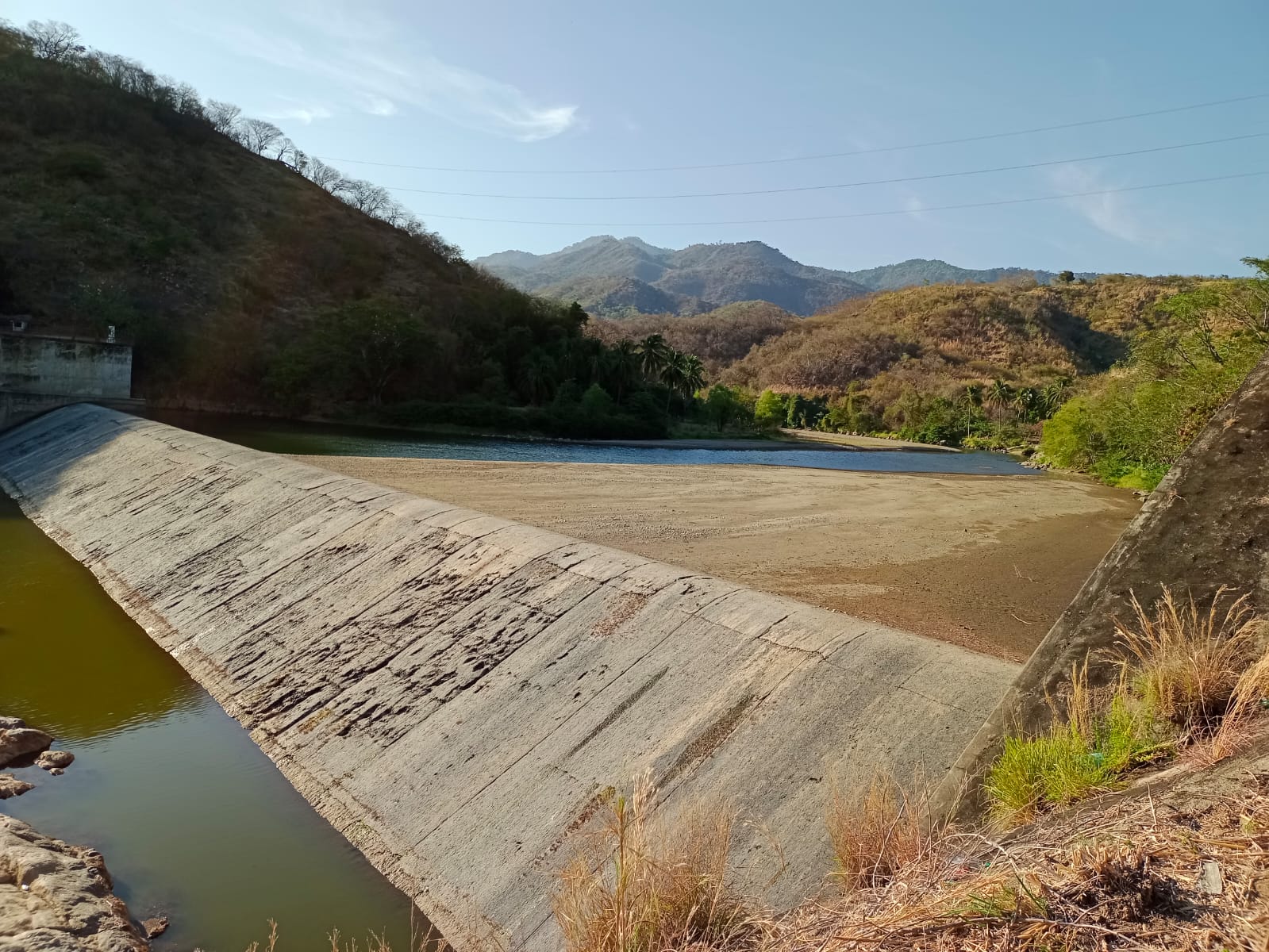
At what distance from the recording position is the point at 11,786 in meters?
8.30

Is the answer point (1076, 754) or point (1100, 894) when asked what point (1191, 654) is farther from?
point (1100, 894)

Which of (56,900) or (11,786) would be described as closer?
(56,900)

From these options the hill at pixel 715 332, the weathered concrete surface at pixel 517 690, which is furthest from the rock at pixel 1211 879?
the hill at pixel 715 332

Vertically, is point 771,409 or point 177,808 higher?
point 771,409

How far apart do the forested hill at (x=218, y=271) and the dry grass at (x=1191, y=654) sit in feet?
191

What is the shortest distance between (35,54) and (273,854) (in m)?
96.8

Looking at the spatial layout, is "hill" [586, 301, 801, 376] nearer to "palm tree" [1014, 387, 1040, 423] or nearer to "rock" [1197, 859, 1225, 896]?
"palm tree" [1014, 387, 1040, 423]

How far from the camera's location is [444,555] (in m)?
11.7

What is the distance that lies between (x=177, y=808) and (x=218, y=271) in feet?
215

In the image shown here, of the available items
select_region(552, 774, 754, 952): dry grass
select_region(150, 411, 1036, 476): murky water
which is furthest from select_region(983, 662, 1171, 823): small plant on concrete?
select_region(150, 411, 1036, 476): murky water

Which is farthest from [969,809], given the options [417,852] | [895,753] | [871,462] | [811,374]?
[811,374]

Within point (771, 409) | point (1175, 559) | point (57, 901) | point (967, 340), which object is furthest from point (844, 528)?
point (967, 340)

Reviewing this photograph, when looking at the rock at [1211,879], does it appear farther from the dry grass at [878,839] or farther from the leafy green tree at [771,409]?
the leafy green tree at [771,409]

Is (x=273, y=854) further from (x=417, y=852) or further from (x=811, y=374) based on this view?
(x=811, y=374)
